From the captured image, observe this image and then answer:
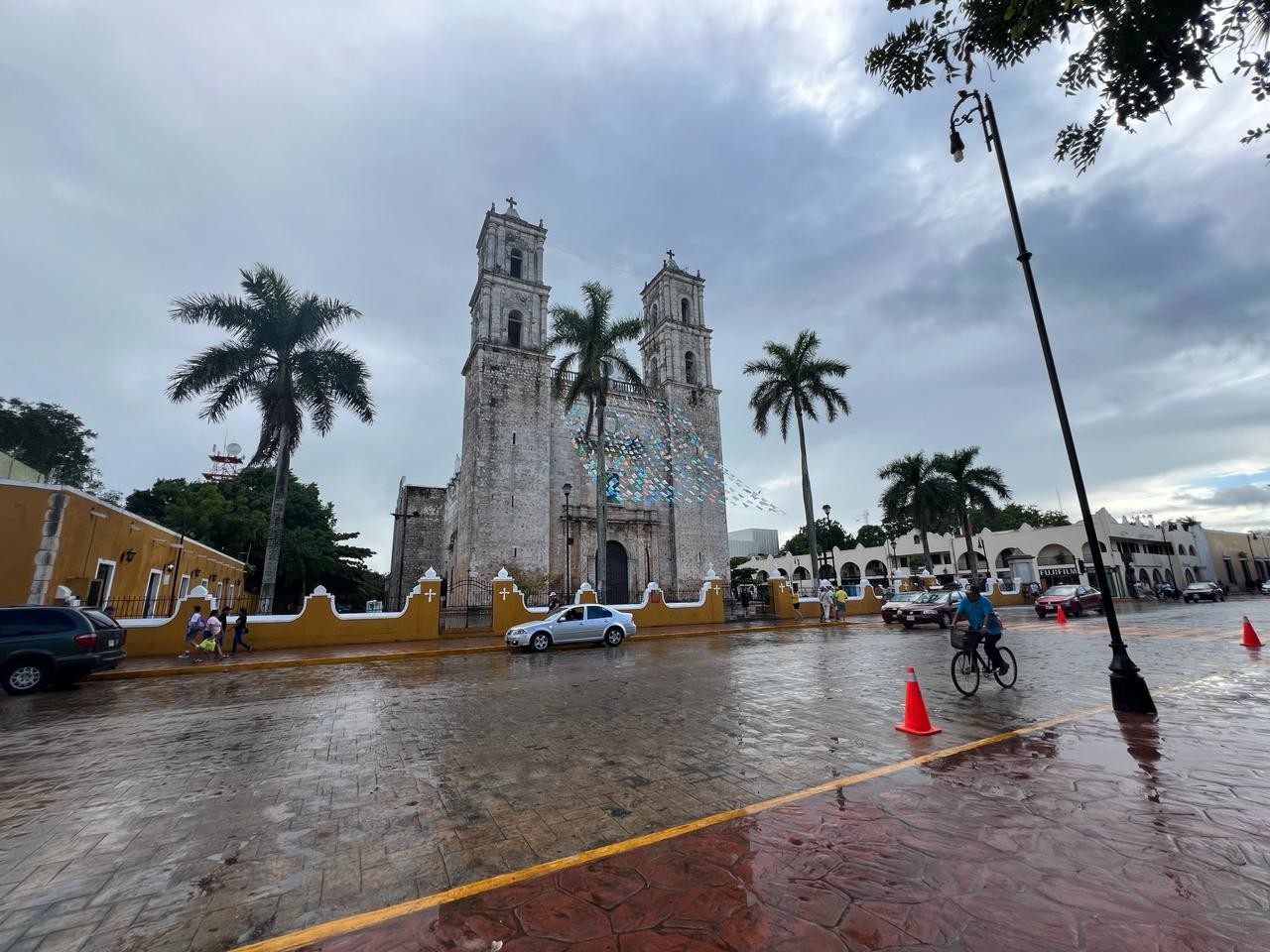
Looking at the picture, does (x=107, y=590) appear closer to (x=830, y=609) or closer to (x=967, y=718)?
(x=967, y=718)

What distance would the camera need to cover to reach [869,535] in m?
73.1

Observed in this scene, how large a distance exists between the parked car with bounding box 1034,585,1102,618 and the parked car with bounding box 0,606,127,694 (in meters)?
30.0

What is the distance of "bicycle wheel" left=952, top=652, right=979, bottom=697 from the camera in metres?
7.64

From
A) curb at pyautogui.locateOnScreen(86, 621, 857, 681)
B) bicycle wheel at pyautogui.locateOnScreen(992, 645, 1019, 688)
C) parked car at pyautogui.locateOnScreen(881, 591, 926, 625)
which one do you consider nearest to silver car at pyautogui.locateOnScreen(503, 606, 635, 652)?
curb at pyautogui.locateOnScreen(86, 621, 857, 681)

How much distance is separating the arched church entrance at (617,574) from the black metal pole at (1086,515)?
2574 centimetres

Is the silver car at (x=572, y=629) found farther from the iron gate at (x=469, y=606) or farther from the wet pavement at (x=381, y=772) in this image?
the iron gate at (x=469, y=606)

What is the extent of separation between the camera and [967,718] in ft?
20.5

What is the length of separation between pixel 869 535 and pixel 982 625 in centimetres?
7051

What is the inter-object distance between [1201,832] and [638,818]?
342 cm

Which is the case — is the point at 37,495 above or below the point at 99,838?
above

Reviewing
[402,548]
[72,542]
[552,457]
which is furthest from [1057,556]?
[72,542]

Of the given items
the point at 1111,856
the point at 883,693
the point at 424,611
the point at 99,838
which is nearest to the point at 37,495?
the point at 424,611

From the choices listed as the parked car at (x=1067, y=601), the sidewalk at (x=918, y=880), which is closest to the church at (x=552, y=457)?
the parked car at (x=1067, y=601)

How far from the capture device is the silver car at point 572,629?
1568 cm
